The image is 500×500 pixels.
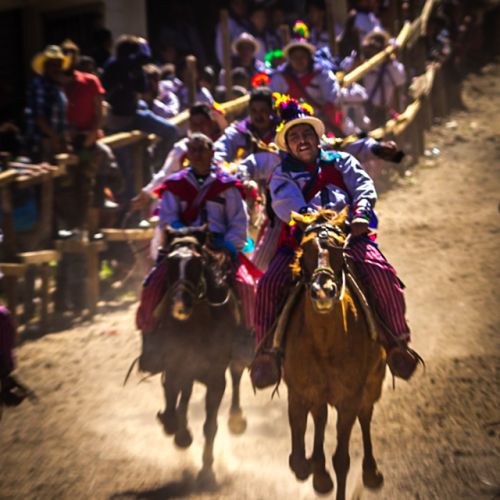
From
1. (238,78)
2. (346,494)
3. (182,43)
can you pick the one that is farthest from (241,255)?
(182,43)

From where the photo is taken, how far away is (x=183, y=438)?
857 centimetres

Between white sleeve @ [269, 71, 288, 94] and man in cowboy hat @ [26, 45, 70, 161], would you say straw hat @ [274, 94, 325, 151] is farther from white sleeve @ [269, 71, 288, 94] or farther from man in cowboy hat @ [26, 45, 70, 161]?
white sleeve @ [269, 71, 288, 94]

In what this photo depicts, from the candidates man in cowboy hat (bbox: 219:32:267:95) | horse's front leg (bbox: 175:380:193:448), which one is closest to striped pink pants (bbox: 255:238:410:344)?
horse's front leg (bbox: 175:380:193:448)

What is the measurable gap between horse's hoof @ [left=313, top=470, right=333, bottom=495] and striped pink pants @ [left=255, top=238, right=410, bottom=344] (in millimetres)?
1122

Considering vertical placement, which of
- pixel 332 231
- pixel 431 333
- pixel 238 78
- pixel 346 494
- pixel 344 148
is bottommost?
pixel 346 494

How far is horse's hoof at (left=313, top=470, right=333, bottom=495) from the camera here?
24.1ft

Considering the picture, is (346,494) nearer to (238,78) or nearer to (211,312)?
(211,312)

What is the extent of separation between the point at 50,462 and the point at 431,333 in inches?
186

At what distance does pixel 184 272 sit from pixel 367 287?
1.58 meters

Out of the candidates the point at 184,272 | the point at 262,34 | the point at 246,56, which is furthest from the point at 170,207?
the point at 262,34

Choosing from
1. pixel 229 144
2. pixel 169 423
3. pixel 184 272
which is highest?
pixel 229 144

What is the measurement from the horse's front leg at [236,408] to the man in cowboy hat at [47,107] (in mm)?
4508

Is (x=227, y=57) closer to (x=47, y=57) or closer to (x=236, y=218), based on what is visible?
(x=47, y=57)

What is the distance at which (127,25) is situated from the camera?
1714 centimetres
